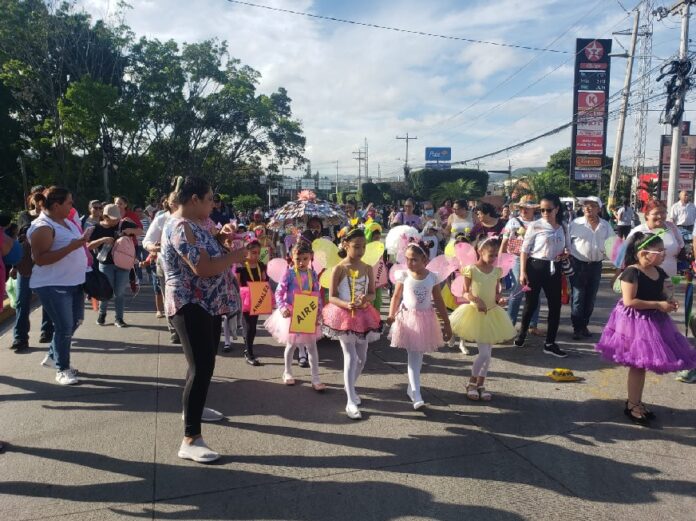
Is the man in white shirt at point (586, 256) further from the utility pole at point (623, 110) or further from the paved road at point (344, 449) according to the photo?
the utility pole at point (623, 110)

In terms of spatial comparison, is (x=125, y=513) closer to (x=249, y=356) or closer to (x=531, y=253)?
(x=249, y=356)

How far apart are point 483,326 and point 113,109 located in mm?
19613

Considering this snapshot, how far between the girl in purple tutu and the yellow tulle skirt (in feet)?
2.80

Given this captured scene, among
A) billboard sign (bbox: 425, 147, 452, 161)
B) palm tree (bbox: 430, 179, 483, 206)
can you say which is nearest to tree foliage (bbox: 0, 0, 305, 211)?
palm tree (bbox: 430, 179, 483, 206)

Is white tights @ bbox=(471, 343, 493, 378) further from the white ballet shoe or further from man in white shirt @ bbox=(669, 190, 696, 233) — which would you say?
man in white shirt @ bbox=(669, 190, 696, 233)

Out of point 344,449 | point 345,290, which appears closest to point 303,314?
point 345,290

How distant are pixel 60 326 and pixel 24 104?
2628 centimetres

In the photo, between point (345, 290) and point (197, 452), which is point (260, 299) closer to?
point (345, 290)

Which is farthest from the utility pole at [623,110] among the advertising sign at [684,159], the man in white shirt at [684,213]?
the man in white shirt at [684,213]

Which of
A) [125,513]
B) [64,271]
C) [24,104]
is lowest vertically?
[125,513]

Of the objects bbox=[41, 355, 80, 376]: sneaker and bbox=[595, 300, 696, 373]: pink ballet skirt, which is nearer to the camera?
bbox=[595, 300, 696, 373]: pink ballet skirt

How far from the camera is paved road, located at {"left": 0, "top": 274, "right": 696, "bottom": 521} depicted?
3.00 meters

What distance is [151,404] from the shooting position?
453 cm

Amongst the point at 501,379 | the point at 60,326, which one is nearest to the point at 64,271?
the point at 60,326
